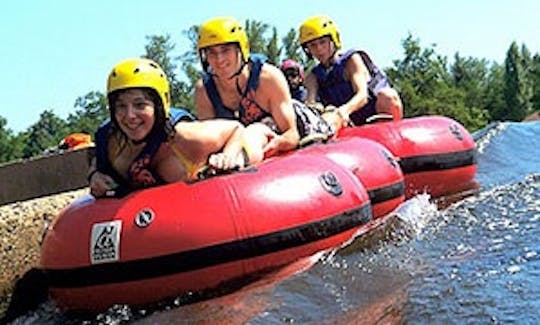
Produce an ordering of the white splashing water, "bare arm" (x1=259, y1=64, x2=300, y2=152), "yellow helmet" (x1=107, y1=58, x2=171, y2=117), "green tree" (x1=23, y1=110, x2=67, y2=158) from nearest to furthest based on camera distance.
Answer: "yellow helmet" (x1=107, y1=58, x2=171, y2=117), the white splashing water, "bare arm" (x1=259, y1=64, x2=300, y2=152), "green tree" (x1=23, y1=110, x2=67, y2=158)

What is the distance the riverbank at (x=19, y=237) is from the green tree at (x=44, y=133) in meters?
66.4

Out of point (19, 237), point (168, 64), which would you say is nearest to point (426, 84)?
point (168, 64)

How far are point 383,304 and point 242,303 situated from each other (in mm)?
723

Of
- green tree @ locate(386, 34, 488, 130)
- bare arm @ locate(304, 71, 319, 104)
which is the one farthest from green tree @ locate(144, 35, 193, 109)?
bare arm @ locate(304, 71, 319, 104)

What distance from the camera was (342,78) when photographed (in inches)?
343

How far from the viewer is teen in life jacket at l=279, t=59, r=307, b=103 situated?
841 cm

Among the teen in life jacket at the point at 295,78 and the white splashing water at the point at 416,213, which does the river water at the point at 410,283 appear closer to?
the white splashing water at the point at 416,213

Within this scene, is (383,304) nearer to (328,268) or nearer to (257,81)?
(328,268)

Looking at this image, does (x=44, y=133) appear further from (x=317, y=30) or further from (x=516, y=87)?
(x=317, y=30)

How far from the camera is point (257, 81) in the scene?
637 centimetres

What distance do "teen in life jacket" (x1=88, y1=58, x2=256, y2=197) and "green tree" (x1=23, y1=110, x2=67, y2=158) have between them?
67214mm

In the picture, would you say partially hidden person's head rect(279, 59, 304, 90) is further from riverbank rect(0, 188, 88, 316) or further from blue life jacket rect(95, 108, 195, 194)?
blue life jacket rect(95, 108, 195, 194)

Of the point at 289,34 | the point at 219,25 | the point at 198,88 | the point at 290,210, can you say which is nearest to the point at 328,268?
the point at 290,210

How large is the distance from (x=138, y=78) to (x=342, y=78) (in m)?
4.17
